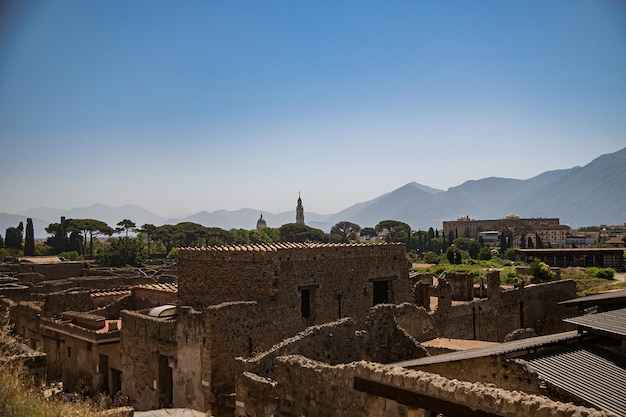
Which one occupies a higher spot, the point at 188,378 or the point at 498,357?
the point at 498,357

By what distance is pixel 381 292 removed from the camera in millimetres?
21656

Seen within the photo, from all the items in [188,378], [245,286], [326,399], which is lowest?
[188,378]

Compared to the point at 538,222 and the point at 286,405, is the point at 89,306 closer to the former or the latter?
the point at 286,405

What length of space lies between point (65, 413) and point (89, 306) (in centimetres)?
1932

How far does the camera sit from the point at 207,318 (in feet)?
50.1

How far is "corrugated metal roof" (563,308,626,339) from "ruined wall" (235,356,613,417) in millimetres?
4388

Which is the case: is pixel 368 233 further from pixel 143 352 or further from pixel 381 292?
pixel 143 352

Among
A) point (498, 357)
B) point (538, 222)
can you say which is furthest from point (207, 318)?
point (538, 222)

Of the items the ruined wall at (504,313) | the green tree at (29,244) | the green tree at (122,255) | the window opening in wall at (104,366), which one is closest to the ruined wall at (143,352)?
the window opening in wall at (104,366)

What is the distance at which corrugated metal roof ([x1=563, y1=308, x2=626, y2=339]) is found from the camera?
10298 millimetres

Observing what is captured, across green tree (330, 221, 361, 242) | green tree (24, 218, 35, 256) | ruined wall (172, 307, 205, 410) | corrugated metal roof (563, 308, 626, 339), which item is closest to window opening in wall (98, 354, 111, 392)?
ruined wall (172, 307, 205, 410)

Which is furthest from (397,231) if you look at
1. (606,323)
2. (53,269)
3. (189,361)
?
(606,323)

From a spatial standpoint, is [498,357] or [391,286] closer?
[498,357]

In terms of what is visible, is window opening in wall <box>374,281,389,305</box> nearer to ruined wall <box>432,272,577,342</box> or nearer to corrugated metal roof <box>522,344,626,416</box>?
ruined wall <box>432,272,577,342</box>
